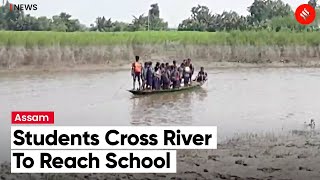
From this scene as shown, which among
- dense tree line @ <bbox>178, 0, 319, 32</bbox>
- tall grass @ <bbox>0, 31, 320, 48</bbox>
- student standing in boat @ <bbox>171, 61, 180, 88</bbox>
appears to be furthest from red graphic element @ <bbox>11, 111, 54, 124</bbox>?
dense tree line @ <bbox>178, 0, 319, 32</bbox>

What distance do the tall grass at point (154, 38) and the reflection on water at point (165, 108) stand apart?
10.7m

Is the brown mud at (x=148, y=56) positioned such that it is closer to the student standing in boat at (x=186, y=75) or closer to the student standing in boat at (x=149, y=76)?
the student standing in boat at (x=186, y=75)

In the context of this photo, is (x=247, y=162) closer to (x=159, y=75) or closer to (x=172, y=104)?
(x=172, y=104)

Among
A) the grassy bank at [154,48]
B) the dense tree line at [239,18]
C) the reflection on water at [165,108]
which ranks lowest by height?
the reflection on water at [165,108]

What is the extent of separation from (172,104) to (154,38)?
1472cm

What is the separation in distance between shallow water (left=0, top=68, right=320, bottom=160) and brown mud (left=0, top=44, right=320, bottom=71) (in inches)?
150

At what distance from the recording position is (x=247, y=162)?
6.07 metres

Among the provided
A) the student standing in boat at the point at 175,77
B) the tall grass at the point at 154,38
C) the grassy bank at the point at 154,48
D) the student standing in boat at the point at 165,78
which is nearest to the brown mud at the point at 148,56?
the grassy bank at the point at 154,48

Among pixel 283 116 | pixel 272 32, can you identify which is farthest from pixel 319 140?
pixel 272 32

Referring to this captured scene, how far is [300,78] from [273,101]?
7966 mm

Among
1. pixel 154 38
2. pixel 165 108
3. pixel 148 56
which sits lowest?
pixel 165 108

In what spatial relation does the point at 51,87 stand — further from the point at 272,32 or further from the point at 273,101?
the point at 272,32

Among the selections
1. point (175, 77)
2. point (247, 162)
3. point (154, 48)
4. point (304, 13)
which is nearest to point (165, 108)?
point (175, 77)

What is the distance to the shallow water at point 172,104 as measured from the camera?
954 centimetres
